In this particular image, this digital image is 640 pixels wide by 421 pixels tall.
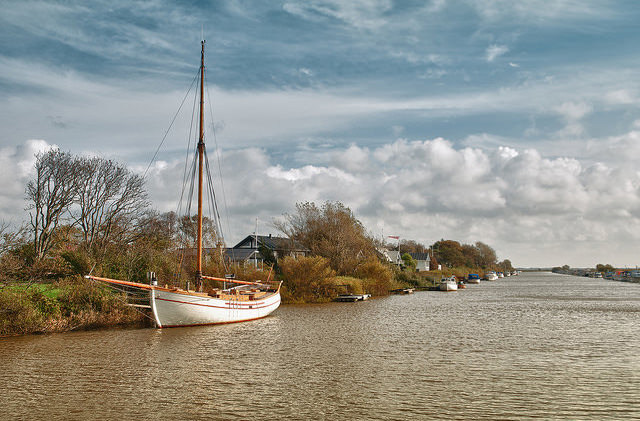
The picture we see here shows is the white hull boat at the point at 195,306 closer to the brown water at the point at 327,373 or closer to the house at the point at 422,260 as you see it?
the brown water at the point at 327,373

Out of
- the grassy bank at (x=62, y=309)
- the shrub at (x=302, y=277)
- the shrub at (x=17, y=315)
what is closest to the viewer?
the shrub at (x=17, y=315)

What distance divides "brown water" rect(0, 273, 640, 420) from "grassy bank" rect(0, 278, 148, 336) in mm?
1236

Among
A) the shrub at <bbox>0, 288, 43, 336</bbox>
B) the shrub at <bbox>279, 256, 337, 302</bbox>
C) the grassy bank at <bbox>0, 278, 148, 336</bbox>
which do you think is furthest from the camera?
the shrub at <bbox>279, 256, 337, 302</bbox>

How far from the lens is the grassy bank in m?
24.2

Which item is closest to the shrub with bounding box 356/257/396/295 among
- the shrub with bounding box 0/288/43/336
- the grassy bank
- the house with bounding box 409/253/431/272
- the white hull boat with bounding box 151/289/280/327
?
the white hull boat with bounding box 151/289/280/327

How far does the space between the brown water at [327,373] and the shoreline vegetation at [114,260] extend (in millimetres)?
2378

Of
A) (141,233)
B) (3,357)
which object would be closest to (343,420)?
(3,357)

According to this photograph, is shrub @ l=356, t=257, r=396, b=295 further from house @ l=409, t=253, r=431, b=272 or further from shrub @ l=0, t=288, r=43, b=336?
house @ l=409, t=253, r=431, b=272

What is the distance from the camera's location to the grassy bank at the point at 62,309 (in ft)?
79.3

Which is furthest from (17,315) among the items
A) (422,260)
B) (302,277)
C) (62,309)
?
(422,260)

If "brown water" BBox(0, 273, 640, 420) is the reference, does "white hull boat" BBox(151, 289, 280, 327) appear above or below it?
above

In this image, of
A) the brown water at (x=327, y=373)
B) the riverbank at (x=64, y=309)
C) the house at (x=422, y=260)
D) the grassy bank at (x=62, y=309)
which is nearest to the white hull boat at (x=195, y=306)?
the brown water at (x=327, y=373)

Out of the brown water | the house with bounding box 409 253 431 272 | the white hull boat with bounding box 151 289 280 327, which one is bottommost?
the brown water

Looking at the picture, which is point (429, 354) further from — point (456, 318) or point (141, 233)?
point (141, 233)
